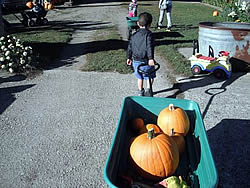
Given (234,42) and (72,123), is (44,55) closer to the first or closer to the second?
(72,123)

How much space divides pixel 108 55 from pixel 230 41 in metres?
3.32

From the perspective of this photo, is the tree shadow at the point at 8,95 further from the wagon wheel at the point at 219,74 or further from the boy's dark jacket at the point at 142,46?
the wagon wheel at the point at 219,74

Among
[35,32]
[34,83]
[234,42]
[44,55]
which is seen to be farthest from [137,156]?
[35,32]

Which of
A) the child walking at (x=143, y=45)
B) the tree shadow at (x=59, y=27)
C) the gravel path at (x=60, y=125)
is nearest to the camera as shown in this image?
the gravel path at (x=60, y=125)

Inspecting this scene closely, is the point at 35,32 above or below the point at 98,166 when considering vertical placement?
above

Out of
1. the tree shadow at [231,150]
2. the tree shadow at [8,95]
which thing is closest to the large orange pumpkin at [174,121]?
the tree shadow at [231,150]

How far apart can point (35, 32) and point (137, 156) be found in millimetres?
10268

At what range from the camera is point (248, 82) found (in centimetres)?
571

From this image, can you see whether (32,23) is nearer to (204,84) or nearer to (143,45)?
(204,84)

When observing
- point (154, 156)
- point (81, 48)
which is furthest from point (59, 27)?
point (154, 156)

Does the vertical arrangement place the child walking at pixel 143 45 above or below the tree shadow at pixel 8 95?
above

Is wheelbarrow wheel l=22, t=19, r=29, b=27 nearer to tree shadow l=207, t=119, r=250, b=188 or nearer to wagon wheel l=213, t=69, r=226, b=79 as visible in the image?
wagon wheel l=213, t=69, r=226, b=79

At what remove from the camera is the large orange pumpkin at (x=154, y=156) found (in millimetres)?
2166

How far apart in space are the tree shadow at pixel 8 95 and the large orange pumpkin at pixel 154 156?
3287 mm
